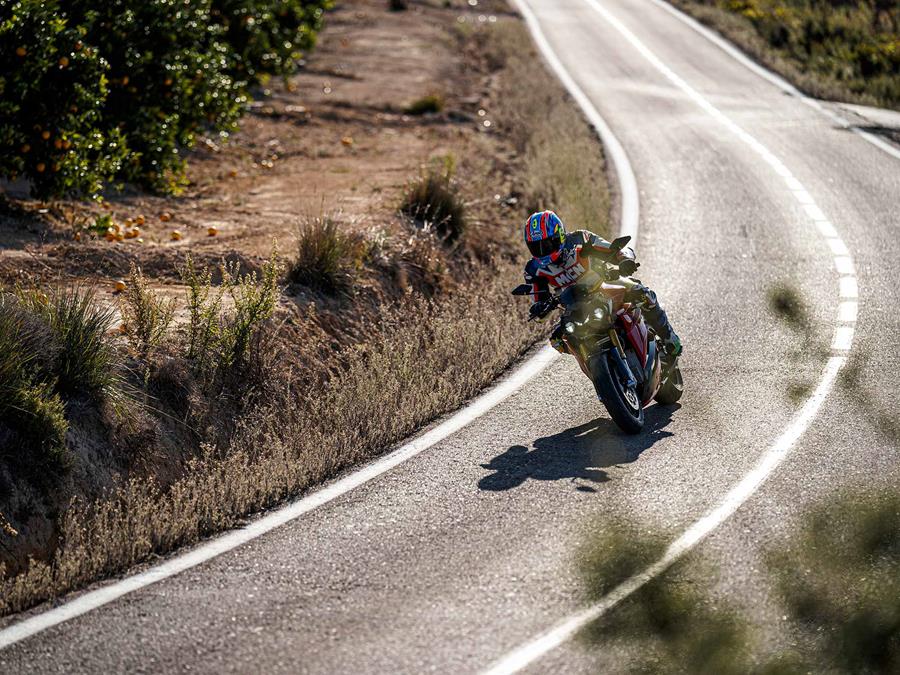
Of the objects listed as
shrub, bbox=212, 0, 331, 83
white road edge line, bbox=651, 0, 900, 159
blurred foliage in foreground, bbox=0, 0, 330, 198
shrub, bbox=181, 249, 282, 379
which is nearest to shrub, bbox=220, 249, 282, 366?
shrub, bbox=181, 249, 282, 379

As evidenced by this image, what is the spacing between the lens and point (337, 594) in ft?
21.2

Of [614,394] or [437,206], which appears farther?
[437,206]

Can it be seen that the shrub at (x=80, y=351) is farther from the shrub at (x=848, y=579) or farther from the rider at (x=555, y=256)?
the shrub at (x=848, y=579)

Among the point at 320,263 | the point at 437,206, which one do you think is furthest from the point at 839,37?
the point at 320,263

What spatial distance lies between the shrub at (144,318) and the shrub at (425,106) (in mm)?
12236

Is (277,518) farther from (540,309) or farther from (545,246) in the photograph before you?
(545,246)

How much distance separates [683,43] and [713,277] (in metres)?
18.7

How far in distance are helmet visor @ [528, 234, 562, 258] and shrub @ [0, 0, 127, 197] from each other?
5.59 meters

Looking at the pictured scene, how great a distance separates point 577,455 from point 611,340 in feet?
3.14

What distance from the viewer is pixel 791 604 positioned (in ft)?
20.1

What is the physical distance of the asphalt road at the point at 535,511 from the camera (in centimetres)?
595

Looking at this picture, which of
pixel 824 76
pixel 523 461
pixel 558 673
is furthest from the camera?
pixel 824 76

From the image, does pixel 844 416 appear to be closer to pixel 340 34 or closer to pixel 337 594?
pixel 337 594

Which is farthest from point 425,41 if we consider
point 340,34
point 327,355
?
point 327,355
